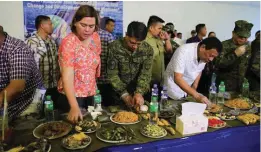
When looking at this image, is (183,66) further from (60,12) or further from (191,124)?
(60,12)

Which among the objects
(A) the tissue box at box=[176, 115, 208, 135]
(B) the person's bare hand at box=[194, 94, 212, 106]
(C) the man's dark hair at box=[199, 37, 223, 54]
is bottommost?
(A) the tissue box at box=[176, 115, 208, 135]

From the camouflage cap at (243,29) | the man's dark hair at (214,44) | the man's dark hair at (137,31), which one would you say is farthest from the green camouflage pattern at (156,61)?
the man's dark hair at (137,31)

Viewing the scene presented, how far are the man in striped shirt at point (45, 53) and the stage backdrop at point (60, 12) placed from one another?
147 cm

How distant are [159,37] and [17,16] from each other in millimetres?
2637

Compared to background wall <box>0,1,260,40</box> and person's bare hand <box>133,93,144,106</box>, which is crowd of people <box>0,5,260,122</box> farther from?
background wall <box>0,1,260,40</box>

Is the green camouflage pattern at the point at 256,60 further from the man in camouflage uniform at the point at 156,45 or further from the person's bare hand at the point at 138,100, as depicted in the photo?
the person's bare hand at the point at 138,100

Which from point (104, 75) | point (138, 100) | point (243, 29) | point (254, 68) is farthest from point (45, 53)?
point (254, 68)

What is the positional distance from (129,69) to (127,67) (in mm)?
27

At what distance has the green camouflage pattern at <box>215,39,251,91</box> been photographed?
2.43m

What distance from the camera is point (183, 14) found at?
6105mm

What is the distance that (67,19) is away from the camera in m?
4.50

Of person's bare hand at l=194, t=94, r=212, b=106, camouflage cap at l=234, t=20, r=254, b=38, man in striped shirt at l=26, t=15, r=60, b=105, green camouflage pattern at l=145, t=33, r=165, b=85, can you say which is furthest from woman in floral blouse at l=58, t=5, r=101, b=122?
camouflage cap at l=234, t=20, r=254, b=38

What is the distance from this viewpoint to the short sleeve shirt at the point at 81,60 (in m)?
1.48

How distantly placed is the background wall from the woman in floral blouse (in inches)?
122
